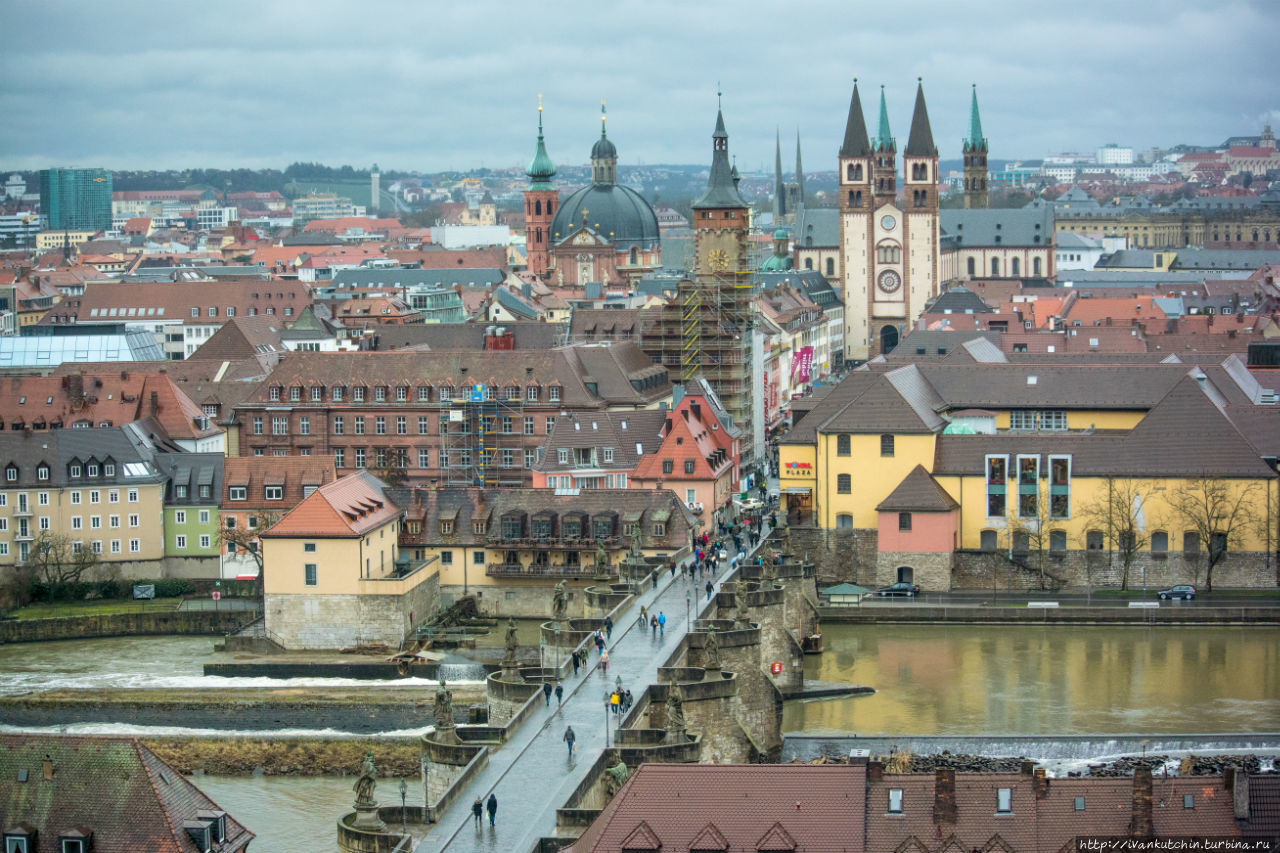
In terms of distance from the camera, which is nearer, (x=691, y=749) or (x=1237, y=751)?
(x=691, y=749)

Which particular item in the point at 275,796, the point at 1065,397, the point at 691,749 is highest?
the point at 1065,397

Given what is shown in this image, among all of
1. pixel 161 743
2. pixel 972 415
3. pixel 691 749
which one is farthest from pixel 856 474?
pixel 691 749

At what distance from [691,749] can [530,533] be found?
2560 centimetres

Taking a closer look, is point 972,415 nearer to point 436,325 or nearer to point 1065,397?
point 1065,397

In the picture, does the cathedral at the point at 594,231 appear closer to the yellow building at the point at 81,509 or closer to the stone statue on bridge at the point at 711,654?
the yellow building at the point at 81,509

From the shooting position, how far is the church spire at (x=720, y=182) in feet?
290

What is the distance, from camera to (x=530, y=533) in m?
64.4

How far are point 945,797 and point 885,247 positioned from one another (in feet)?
363

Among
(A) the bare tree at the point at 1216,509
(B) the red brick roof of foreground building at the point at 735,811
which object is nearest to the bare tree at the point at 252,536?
(A) the bare tree at the point at 1216,509

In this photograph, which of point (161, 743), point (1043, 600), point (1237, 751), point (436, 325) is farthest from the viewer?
point (436, 325)

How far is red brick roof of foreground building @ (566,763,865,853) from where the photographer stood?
31.6 metres

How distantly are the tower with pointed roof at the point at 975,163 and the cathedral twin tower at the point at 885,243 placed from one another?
4120 cm

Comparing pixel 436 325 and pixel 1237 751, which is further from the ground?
pixel 436 325

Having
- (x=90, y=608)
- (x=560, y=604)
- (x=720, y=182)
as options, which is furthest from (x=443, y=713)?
(x=720, y=182)
